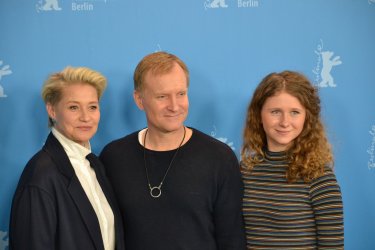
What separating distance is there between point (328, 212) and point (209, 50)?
2.95 feet

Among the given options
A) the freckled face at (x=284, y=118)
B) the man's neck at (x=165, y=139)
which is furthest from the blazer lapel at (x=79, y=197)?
the freckled face at (x=284, y=118)

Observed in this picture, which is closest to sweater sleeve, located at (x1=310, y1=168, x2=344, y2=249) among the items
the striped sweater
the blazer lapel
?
the striped sweater

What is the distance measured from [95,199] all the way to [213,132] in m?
0.71

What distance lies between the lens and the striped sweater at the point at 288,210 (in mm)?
1418

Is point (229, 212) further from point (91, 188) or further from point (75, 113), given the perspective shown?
point (75, 113)

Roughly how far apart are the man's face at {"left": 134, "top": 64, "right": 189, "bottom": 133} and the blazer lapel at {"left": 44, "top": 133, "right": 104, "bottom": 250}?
35 cm

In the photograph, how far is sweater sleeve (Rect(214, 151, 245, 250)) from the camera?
5.10 feet

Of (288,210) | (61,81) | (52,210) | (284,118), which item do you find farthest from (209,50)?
(52,210)

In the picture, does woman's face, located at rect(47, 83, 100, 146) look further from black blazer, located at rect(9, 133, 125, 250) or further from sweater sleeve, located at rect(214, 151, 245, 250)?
sweater sleeve, located at rect(214, 151, 245, 250)

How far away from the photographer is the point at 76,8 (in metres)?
1.93

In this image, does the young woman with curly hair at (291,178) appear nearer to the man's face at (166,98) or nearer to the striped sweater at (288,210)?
the striped sweater at (288,210)

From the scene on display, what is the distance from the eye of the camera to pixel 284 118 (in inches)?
59.2

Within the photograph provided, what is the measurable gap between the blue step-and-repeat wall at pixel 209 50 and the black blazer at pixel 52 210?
1.92ft

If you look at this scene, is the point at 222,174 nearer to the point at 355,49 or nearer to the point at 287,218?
the point at 287,218
